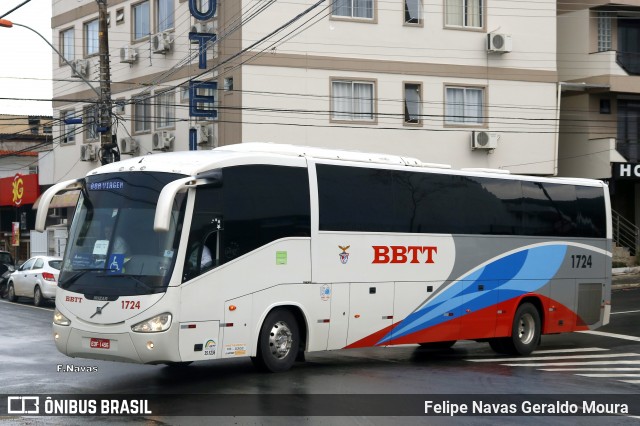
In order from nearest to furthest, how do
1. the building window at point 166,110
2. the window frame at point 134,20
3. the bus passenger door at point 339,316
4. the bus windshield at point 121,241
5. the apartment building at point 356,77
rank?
the bus windshield at point 121,241 → the bus passenger door at point 339,316 → the apartment building at point 356,77 → the building window at point 166,110 → the window frame at point 134,20

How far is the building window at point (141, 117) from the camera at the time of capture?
40.4 meters

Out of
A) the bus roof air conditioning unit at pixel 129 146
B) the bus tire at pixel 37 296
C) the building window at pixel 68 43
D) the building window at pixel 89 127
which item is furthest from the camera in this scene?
the building window at pixel 68 43

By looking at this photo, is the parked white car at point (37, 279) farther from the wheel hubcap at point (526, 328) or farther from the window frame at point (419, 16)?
the wheel hubcap at point (526, 328)

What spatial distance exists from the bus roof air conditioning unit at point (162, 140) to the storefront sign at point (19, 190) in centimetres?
1351

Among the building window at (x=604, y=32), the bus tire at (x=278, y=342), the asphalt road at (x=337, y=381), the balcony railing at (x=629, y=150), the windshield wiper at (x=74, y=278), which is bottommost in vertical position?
the asphalt road at (x=337, y=381)

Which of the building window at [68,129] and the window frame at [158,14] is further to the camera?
the building window at [68,129]

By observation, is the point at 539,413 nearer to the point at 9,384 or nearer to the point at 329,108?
the point at 9,384

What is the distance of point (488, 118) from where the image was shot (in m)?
38.6

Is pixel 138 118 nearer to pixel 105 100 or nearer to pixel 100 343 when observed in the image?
pixel 105 100

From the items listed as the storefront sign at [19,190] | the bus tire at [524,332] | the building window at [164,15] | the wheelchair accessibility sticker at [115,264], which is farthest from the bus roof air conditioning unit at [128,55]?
the wheelchair accessibility sticker at [115,264]

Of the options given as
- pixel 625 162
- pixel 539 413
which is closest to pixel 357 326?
pixel 539 413

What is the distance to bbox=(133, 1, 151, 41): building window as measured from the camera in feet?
134

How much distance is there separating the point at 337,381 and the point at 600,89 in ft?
94.0

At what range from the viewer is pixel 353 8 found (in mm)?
36281
